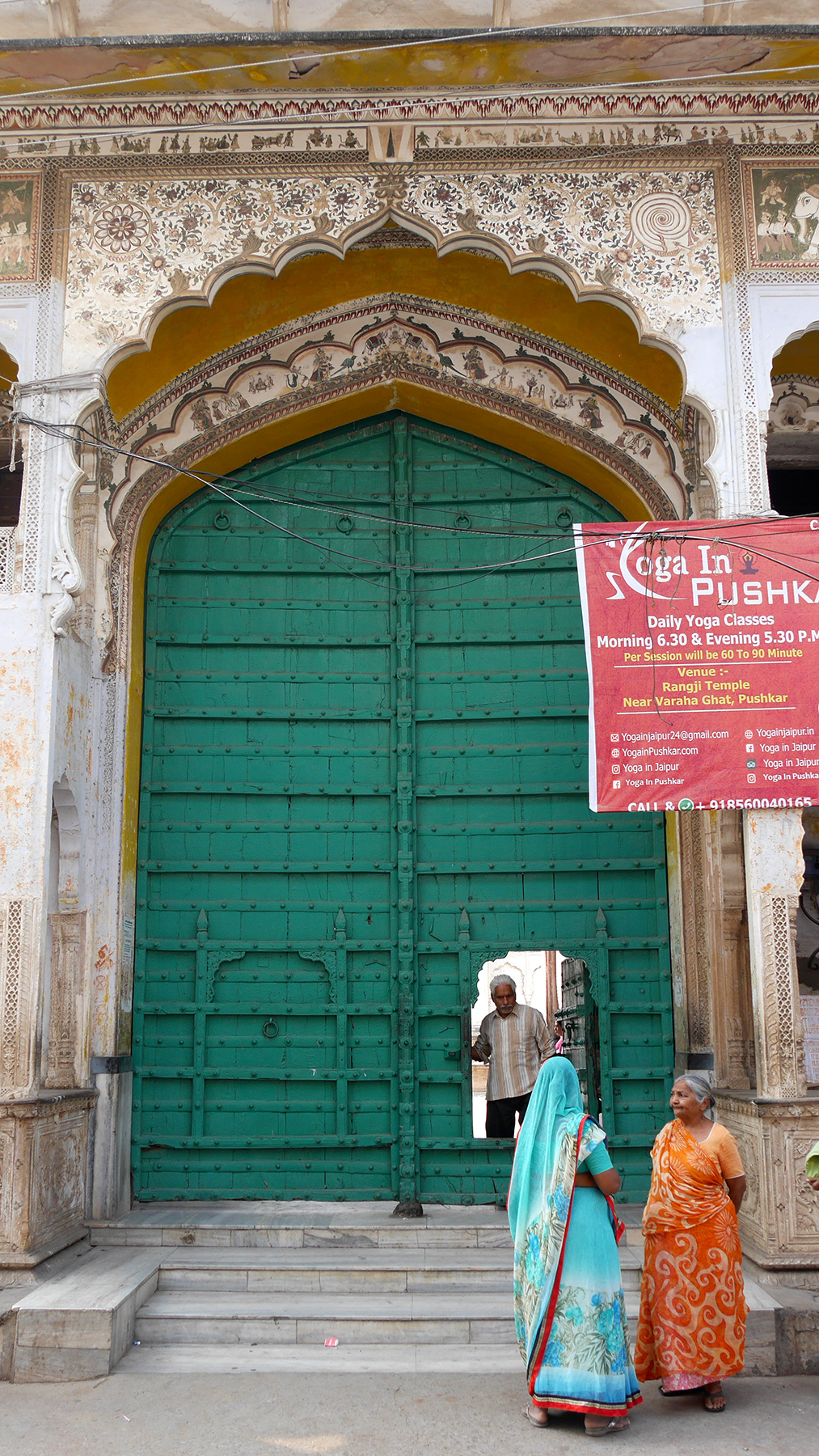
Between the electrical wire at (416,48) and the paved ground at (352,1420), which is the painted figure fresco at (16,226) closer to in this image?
the electrical wire at (416,48)

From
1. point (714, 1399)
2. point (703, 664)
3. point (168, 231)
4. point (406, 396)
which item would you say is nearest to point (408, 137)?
point (168, 231)

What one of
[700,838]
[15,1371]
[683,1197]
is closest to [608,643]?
[700,838]

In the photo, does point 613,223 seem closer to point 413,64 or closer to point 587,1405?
point 413,64

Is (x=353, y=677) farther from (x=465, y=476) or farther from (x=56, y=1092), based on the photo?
(x=56, y=1092)

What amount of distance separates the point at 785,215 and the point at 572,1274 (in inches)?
196

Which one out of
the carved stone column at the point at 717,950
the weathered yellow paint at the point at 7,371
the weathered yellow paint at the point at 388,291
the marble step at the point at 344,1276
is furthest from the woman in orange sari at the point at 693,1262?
the weathered yellow paint at the point at 7,371

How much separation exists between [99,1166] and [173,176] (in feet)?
16.4

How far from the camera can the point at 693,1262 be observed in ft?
13.5

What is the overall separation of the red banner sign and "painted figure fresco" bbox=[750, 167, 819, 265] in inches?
55.6

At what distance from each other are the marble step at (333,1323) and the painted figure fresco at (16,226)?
16.0 feet

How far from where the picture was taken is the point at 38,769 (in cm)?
546

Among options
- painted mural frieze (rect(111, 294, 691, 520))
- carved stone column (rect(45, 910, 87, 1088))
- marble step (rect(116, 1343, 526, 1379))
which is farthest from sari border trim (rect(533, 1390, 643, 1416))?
painted mural frieze (rect(111, 294, 691, 520))

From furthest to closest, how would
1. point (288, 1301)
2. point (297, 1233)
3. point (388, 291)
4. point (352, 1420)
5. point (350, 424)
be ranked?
point (350, 424) < point (388, 291) < point (297, 1233) < point (288, 1301) < point (352, 1420)

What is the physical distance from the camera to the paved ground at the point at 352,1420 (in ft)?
12.6
